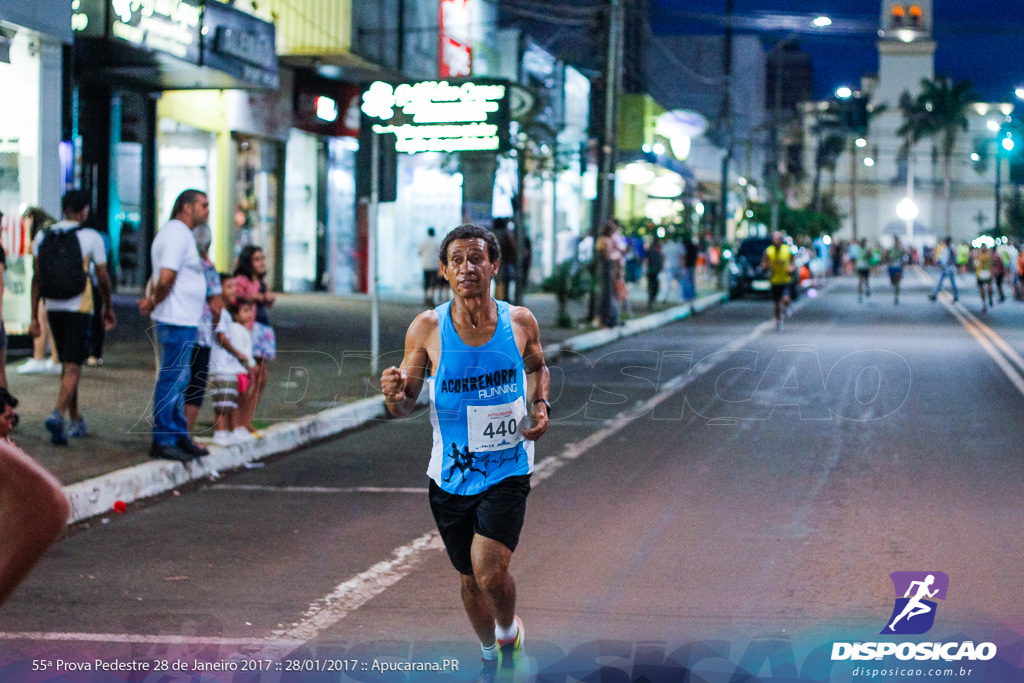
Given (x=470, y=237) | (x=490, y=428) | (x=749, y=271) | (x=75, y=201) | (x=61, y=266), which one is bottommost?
(x=749, y=271)

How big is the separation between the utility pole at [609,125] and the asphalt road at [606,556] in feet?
39.2

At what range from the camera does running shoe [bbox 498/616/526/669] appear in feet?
16.7

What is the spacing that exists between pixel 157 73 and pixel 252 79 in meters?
1.52

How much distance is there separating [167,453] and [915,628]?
573 centimetres

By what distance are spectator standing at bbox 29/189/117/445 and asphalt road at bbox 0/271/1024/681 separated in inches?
59.2

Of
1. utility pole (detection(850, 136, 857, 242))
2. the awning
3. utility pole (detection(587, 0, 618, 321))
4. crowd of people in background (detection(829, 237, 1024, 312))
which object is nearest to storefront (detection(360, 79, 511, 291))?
utility pole (detection(587, 0, 618, 321))

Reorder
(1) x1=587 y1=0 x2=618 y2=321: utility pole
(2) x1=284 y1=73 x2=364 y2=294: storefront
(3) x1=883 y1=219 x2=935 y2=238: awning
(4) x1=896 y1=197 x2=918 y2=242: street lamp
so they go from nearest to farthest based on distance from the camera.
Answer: (1) x1=587 y1=0 x2=618 y2=321: utility pole
(2) x1=284 y1=73 x2=364 y2=294: storefront
(3) x1=883 y1=219 x2=935 y2=238: awning
(4) x1=896 y1=197 x2=918 y2=242: street lamp

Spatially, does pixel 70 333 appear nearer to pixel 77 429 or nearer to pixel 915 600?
pixel 77 429

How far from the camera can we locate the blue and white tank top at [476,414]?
16.2ft

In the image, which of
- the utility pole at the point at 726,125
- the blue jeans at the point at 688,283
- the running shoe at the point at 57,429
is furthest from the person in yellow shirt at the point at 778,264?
the utility pole at the point at 726,125

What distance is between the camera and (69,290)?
1043cm

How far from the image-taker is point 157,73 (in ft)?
73.3

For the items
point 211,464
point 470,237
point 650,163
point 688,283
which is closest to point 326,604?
point 470,237

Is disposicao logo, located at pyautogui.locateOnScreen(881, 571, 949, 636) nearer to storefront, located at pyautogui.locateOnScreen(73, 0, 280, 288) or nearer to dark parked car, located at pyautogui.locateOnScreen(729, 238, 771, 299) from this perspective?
storefront, located at pyautogui.locateOnScreen(73, 0, 280, 288)
